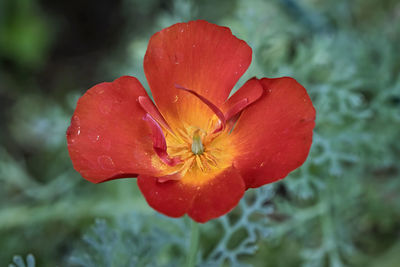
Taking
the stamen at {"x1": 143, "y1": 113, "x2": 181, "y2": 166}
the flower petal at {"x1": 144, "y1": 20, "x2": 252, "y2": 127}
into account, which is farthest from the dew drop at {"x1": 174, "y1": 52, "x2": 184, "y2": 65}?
the stamen at {"x1": 143, "y1": 113, "x2": 181, "y2": 166}

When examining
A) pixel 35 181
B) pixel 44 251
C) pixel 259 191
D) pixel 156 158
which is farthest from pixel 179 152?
pixel 35 181

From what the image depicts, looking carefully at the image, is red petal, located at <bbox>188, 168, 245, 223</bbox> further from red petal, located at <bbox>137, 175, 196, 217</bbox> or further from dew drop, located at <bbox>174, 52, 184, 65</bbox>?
dew drop, located at <bbox>174, 52, 184, 65</bbox>

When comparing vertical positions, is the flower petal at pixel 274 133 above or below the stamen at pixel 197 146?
above

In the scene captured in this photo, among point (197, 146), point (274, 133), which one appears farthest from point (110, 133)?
point (274, 133)

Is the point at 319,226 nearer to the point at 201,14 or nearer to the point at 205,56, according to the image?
the point at 205,56

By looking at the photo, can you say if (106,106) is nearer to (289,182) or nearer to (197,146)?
(197,146)

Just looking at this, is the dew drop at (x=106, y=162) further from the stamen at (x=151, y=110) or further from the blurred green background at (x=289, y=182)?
the blurred green background at (x=289, y=182)

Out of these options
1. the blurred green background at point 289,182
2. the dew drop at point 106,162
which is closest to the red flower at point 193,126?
the dew drop at point 106,162
